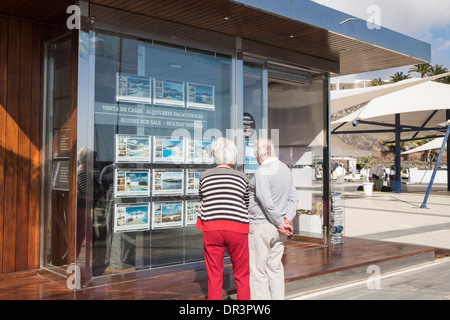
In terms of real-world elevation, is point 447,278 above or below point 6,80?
below

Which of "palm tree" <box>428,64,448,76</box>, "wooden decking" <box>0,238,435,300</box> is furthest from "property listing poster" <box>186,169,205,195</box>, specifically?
"palm tree" <box>428,64,448,76</box>

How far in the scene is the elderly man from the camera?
4555 millimetres

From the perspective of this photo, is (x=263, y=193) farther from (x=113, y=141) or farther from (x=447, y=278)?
(x=447, y=278)

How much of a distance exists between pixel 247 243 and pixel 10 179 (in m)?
3.00

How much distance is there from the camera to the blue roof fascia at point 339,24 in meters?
5.80

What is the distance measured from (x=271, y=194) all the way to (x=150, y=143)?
177 cm

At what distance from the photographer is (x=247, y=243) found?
14.3ft

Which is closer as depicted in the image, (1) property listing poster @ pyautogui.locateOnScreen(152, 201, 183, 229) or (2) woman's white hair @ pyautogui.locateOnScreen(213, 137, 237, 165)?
(2) woman's white hair @ pyautogui.locateOnScreen(213, 137, 237, 165)

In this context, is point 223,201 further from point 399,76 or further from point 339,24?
point 399,76

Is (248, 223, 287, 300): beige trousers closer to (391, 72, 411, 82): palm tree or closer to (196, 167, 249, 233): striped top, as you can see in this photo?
(196, 167, 249, 233): striped top

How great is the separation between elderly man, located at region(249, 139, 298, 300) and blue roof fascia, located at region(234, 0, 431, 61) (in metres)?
2.03

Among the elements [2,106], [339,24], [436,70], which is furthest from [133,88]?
[436,70]

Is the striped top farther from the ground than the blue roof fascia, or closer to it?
closer to it
